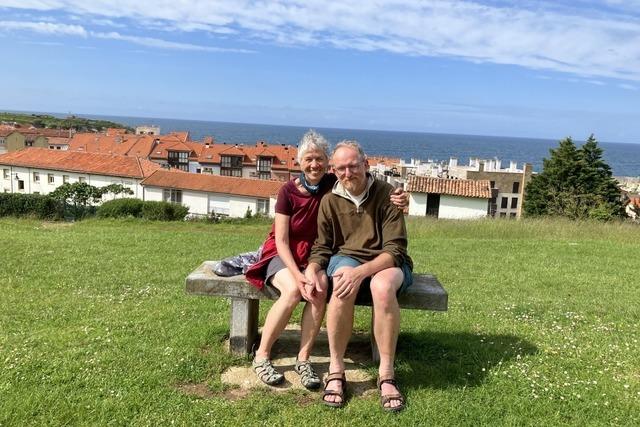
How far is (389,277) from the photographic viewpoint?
153 inches

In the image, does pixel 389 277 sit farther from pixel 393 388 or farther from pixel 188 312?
pixel 188 312

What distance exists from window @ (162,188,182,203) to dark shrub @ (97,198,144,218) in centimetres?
1983

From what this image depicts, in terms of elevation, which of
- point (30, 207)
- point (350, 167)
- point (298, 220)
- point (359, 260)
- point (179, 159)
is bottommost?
point (179, 159)

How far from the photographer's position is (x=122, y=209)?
3153 cm

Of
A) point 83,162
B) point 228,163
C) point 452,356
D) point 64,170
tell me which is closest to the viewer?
point 452,356

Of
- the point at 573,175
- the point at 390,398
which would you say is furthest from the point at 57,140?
the point at 390,398

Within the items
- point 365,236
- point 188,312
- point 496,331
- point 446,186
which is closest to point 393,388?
point 365,236

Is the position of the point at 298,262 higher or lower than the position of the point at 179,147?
higher

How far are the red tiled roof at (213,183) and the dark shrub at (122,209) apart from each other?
1790 cm

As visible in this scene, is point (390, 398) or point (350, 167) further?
point (350, 167)

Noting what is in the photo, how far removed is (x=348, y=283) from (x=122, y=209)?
29.9 m

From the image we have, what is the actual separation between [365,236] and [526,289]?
4.49m

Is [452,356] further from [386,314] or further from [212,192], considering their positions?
[212,192]

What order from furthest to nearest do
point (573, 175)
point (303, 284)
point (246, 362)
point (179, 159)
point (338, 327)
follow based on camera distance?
point (179, 159)
point (573, 175)
point (246, 362)
point (303, 284)
point (338, 327)
